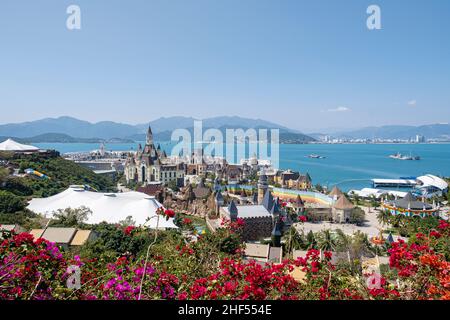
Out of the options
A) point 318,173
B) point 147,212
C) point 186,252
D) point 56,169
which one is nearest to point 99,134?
point 318,173

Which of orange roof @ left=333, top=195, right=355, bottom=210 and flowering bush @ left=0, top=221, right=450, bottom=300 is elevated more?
flowering bush @ left=0, top=221, right=450, bottom=300

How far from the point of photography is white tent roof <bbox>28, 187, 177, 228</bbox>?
1538 cm

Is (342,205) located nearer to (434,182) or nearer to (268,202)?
(268,202)

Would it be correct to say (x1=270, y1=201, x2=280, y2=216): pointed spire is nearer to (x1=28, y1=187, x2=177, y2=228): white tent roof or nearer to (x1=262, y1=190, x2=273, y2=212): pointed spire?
(x1=262, y1=190, x2=273, y2=212): pointed spire

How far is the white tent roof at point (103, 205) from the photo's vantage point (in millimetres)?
15375

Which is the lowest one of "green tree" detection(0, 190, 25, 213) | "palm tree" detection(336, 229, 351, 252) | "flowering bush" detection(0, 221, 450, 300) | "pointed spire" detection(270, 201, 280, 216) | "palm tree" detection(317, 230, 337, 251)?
"palm tree" detection(336, 229, 351, 252)

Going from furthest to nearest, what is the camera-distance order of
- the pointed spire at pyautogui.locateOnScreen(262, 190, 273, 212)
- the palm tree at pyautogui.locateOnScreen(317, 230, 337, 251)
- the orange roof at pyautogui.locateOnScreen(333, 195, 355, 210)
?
the orange roof at pyautogui.locateOnScreen(333, 195, 355, 210) → the pointed spire at pyautogui.locateOnScreen(262, 190, 273, 212) → the palm tree at pyautogui.locateOnScreen(317, 230, 337, 251)

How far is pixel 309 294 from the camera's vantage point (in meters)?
2.42

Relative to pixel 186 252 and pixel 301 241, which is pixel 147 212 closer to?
pixel 301 241

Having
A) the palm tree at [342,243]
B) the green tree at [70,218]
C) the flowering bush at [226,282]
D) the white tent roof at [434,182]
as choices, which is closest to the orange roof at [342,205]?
the palm tree at [342,243]

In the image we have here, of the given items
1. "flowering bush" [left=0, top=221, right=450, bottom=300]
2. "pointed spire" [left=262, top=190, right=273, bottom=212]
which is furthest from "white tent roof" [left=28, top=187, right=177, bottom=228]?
"flowering bush" [left=0, top=221, right=450, bottom=300]

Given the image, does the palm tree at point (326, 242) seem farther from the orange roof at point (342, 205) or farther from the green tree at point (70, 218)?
the green tree at point (70, 218)

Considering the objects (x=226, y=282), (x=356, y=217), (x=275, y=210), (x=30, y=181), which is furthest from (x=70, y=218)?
(x=356, y=217)

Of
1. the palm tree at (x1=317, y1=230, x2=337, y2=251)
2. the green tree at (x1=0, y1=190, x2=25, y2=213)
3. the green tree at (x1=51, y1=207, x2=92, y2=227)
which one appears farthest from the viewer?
the green tree at (x1=0, y1=190, x2=25, y2=213)
